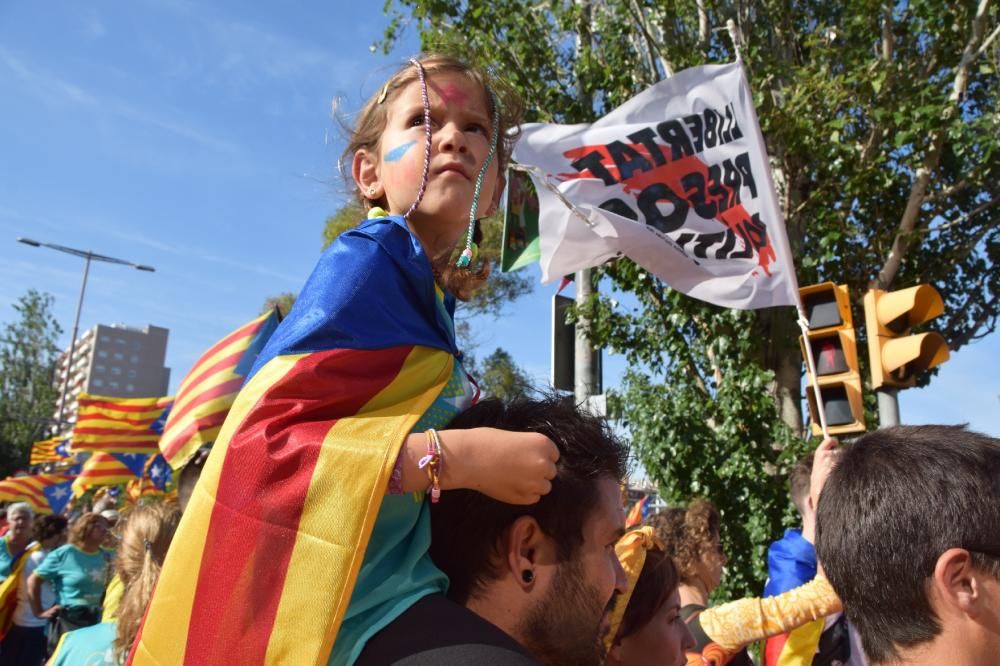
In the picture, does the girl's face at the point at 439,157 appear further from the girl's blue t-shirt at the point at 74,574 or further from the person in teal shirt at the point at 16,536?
the person in teal shirt at the point at 16,536

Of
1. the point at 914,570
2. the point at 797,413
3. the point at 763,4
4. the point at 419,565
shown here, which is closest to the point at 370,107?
the point at 419,565

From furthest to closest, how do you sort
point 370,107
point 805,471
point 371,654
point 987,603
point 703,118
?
1. point 703,118
2. point 805,471
3. point 370,107
4. point 987,603
5. point 371,654

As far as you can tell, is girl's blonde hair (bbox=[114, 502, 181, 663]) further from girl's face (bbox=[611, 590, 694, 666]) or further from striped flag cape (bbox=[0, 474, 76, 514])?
striped flag cape (bbox=[0, 474, 76, 514])

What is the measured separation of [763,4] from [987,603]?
10174mm

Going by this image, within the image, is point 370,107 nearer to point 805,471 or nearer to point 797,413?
point 805,471

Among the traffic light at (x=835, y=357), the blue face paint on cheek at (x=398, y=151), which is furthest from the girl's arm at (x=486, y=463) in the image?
the traffic light at (x=835, y=357)

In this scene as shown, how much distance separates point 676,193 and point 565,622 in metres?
4.30

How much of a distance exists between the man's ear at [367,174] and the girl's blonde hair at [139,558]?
158 centimetres

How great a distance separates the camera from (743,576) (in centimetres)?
889

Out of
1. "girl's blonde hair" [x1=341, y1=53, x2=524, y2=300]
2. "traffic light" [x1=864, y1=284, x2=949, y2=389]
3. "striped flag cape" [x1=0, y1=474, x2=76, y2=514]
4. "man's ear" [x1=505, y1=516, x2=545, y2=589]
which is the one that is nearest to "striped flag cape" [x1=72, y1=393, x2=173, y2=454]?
"striped flag cape" [x1=0, y1=474, x2=76, y2=514]

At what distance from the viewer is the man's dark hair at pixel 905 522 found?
174 cm

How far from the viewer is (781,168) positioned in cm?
1005

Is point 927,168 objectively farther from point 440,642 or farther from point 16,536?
point 16,536

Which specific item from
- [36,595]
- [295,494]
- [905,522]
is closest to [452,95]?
[295,494]
